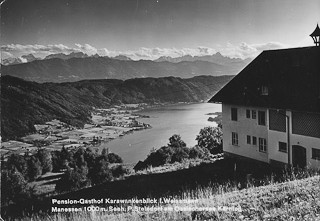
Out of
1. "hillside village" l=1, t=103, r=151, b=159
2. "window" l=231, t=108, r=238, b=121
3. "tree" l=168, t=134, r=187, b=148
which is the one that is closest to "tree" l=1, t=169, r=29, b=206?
"hillside village" l=1, t=103, r=151, b=159

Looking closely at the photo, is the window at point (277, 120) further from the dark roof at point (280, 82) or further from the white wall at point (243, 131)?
the white wall at point (243, 131)

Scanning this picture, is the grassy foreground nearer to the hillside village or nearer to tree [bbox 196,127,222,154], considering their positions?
the hillside village

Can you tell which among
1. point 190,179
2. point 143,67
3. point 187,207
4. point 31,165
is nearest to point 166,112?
point 143,67

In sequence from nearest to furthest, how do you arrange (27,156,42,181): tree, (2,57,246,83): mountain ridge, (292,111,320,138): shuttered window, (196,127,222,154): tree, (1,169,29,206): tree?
(292,111,320,138): shuttered window
(2,57,246,83): mountain ridge
(27,156,42,181): tree
(196,127,222,154): tree
(1,169,29,206): tree

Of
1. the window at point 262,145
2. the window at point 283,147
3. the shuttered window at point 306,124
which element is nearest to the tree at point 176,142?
the window at point 262,145

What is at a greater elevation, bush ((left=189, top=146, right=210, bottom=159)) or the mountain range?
the mountain range

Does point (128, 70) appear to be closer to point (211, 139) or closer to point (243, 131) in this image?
point (243, 131)

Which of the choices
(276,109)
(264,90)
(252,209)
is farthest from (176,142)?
(252,209)

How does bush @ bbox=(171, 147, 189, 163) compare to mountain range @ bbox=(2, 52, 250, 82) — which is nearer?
mountain range @ bbox=(2, 52, 250, 82)
